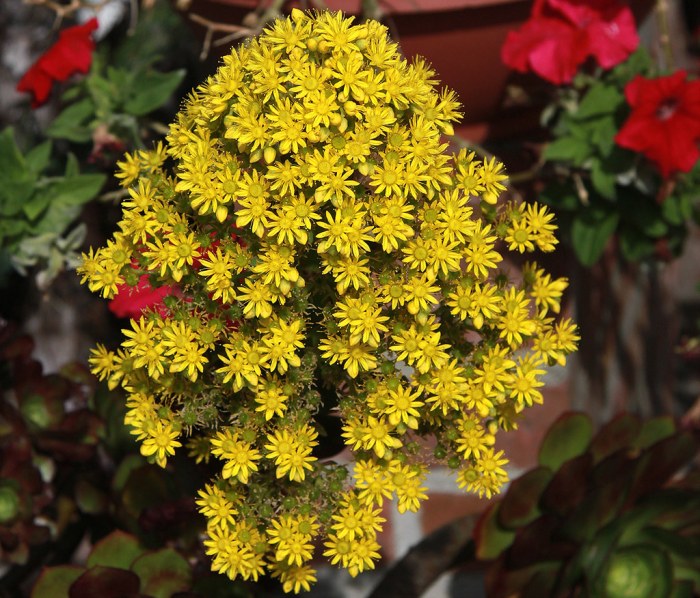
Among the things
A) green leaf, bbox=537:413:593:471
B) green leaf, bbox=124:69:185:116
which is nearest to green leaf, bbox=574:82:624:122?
green leaf, bbox=537:413:593:471

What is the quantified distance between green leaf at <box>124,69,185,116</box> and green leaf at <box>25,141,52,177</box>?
0.11m

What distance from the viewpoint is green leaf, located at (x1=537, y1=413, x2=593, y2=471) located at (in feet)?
3.38

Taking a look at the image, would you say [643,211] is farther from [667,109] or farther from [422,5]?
[422,5]

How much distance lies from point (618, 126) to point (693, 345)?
48cm

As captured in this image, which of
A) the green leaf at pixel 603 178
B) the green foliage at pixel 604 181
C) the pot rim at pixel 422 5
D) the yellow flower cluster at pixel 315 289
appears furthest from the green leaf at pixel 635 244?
the yellow flower cluster at pixel 315 289

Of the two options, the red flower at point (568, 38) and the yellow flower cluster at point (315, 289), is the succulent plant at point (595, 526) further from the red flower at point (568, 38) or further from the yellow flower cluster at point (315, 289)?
the red flower at point (568, 38)

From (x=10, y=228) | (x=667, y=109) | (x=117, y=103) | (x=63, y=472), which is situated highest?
(x=667, y=109)

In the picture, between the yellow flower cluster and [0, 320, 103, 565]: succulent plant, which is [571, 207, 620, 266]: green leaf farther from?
[0, 320, 103, 565]: succulent plant

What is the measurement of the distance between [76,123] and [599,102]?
629 mm

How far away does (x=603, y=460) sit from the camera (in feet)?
3.18

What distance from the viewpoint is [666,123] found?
1080mm

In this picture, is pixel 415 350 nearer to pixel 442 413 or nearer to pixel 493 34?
pixel 442 413

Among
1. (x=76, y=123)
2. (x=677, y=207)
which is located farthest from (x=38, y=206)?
(x=677, y=207)

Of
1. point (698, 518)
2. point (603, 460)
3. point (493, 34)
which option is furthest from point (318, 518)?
point (493, 34)
